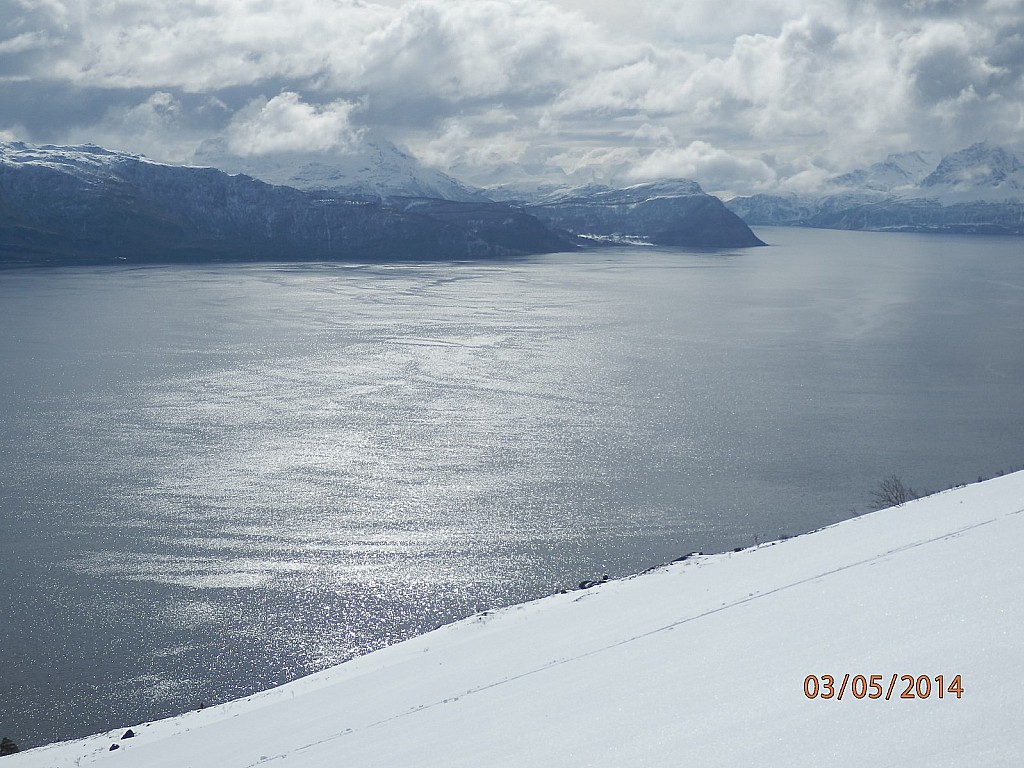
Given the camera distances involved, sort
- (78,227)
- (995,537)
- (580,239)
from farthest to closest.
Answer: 1. (580,239)
2. (78,227)
3. (995,537)

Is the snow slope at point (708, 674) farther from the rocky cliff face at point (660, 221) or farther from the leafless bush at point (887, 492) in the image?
the rocky cliff face at point (660, 221)

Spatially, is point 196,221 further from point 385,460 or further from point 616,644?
point 616,644

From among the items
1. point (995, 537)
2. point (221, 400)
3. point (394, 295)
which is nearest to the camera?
point (995, 537)

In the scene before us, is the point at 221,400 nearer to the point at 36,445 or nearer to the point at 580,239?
the point at 36,445

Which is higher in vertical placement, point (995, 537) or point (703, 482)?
point (995, 537)

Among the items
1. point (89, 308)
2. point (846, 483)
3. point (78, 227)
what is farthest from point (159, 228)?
point (846, 483)

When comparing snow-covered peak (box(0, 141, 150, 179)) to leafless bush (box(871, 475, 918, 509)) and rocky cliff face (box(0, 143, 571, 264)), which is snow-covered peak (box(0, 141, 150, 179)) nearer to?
rocky cliff face (box(0, 143, 571, 264))
